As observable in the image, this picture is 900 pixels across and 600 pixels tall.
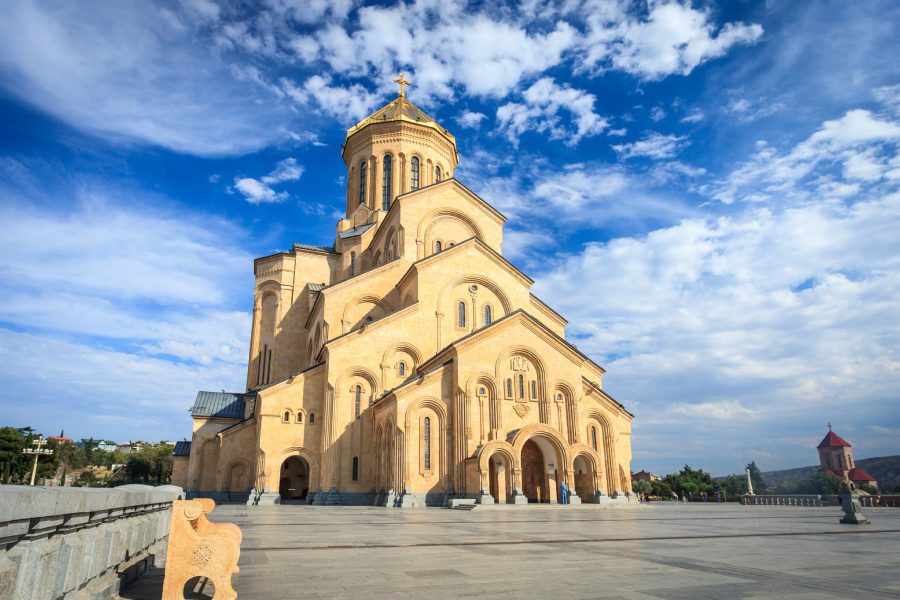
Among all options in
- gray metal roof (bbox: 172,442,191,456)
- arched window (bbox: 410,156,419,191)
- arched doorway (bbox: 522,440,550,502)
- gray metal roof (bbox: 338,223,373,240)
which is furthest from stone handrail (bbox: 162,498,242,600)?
arched window (bbox: 410,156,419,191)

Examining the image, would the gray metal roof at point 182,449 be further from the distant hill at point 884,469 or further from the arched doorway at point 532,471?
the distant hill at point 884,469

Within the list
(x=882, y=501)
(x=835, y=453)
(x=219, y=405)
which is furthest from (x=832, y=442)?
(x=219, y=405)

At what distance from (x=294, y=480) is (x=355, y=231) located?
17.7m

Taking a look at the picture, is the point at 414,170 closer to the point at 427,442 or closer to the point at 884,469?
the point at 427,442

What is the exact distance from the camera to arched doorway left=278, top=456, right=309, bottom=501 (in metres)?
33.4

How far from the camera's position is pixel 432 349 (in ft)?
98.5

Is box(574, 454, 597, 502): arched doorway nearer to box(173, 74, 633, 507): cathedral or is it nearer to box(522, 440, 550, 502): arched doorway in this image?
box(173, 74, 633, 507): cathedral

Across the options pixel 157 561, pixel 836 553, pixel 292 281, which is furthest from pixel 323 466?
pixel 836 553

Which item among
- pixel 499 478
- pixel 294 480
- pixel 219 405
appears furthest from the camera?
pixel 219 405

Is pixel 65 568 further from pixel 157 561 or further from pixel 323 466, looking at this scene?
pixel 323 466

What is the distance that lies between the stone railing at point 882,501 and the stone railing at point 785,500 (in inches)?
82.5

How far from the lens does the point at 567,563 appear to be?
743 centimetres

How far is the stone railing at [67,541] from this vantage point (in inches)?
112

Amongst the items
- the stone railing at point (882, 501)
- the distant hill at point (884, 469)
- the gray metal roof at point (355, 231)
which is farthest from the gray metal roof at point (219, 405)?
the distant hill at point (884, 469)
